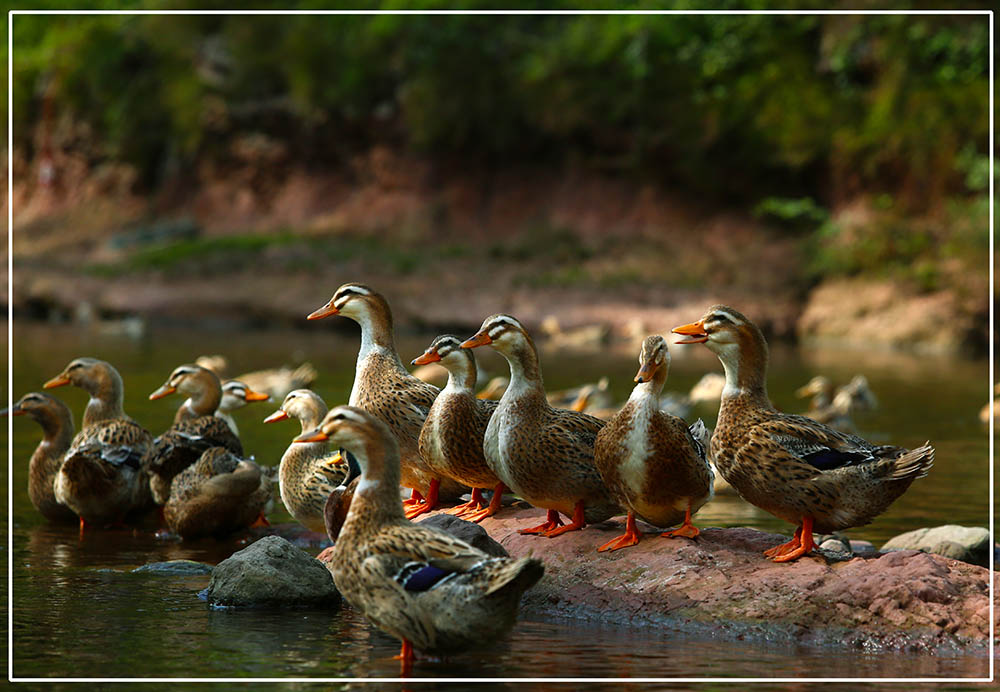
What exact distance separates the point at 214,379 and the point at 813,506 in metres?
6.55

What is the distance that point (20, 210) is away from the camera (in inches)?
1758

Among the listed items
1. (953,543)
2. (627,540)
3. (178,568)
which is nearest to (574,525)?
(627,540)

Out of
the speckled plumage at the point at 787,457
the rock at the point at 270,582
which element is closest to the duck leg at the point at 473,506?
the rock at the point at 270,582

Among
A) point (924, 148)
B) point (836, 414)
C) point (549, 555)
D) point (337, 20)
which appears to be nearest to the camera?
point (549, 555)

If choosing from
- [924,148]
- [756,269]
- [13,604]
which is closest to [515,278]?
[756,269]

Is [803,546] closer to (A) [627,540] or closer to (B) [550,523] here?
(A) [627,540]

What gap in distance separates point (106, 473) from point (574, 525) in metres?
4.36

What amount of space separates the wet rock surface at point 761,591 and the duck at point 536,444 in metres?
0.24

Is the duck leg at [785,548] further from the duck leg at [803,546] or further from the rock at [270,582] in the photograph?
the rock at [270,582]

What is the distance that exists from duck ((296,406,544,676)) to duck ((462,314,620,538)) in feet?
4.23

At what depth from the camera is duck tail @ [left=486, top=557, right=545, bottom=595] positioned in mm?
7004

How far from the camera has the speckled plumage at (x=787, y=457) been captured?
323 inches

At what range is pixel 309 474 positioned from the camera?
1087 cm

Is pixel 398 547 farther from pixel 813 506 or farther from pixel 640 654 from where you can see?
pixel 813 506
